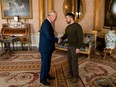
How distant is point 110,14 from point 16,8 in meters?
4.28

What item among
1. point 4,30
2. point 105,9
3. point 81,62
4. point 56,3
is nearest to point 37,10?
point 56,3

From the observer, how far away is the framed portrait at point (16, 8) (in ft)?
25.3

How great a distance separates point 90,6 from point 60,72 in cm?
441

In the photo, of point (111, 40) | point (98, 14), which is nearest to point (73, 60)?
point (111, 40)

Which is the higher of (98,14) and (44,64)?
(98,14)

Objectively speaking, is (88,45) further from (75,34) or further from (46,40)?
(46,40)

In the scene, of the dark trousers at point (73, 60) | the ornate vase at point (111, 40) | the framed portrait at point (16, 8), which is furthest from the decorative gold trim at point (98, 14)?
the dark trousers at point (73, 60)

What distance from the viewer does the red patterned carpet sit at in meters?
3.59

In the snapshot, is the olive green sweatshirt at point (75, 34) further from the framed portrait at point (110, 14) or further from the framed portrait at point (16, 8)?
the framed portrait at point (16, 8)

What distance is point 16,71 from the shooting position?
4.40 metres

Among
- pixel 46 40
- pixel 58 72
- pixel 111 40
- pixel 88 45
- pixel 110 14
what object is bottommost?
pixel 58 72

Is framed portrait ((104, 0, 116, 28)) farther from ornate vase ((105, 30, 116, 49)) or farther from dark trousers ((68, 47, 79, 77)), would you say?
dark trousers ((68, 47, 79, 77))

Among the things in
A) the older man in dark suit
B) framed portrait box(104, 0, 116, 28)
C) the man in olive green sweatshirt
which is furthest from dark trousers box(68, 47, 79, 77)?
framed portrait box(104, 0, 116, 28)

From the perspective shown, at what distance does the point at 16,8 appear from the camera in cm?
777
